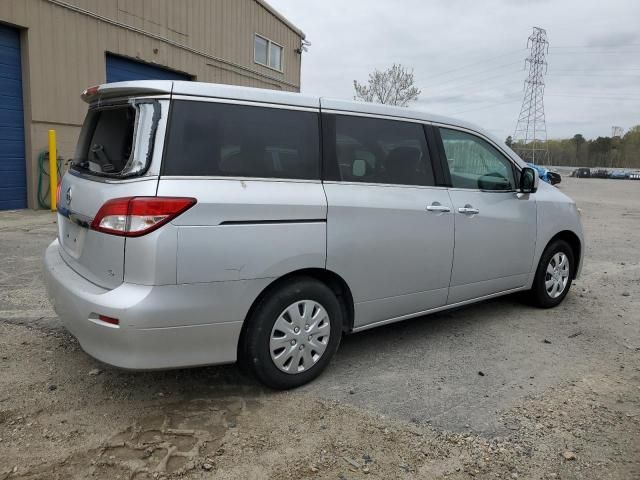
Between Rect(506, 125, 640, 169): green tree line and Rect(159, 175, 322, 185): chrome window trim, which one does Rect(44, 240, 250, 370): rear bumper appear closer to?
Rect(159, 175, 322, 185): chrome window trim

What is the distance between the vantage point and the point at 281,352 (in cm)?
320

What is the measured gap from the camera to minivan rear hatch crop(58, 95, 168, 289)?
9.12 ft

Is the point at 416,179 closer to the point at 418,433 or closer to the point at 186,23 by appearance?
the point at 418,433

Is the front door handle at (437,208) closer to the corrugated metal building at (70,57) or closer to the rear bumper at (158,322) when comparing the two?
the rear bumper at (158,322)

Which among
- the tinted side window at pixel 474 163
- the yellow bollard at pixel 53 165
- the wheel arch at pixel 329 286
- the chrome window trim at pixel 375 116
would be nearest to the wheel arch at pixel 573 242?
the tinted side window at pixel 474 163

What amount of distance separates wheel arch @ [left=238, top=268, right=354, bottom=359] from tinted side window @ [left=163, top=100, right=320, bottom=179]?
0.61 meters

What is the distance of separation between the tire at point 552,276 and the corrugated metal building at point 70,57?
10040mm

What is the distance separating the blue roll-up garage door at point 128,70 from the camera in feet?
40.0

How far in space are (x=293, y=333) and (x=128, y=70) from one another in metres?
11.5

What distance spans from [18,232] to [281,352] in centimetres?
687

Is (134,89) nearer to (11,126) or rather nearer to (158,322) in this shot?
(158,322)

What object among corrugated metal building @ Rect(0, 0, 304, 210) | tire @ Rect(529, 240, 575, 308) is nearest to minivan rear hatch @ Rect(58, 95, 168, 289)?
tire @ Rect(529, 240, 575, 308)

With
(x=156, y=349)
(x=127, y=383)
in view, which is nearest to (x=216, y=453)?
(x=156, y=349)

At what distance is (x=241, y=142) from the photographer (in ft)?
10.0
